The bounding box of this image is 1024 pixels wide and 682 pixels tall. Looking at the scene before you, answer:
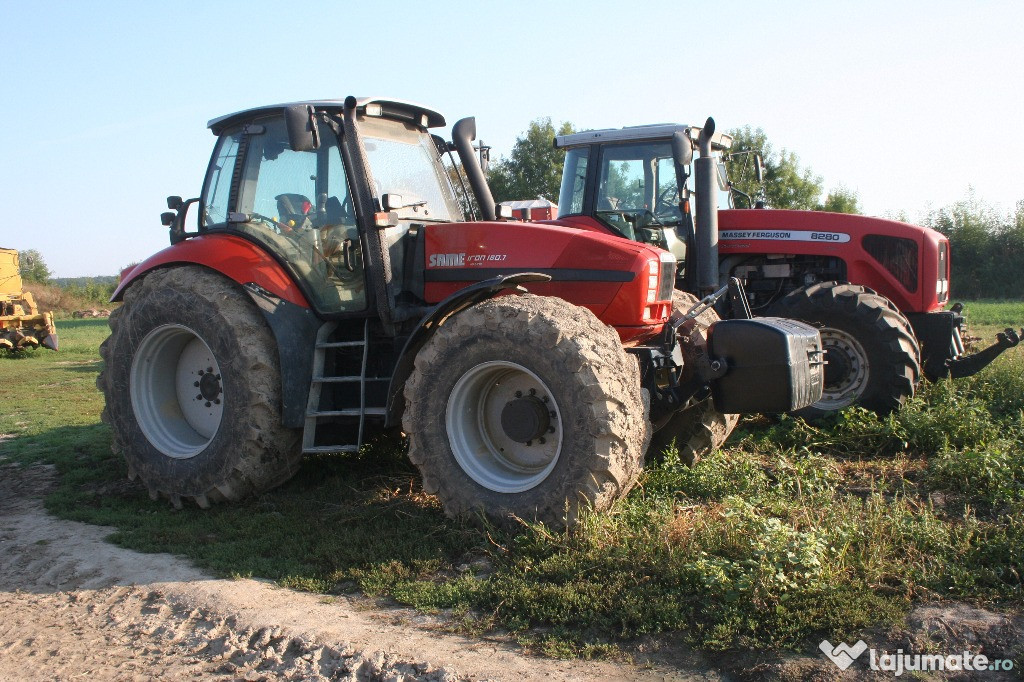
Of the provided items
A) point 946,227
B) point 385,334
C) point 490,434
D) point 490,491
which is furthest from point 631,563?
point 946,227

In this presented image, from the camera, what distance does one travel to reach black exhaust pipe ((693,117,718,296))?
338 inches

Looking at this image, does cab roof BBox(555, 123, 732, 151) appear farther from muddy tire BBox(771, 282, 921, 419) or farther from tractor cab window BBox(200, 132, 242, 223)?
tractor cab window BBox(200, 132, 242, 223)

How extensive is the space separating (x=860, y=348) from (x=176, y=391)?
18.5 feet

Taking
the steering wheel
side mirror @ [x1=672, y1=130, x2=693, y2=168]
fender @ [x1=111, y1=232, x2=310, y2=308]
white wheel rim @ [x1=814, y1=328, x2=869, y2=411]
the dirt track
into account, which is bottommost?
the dirt track

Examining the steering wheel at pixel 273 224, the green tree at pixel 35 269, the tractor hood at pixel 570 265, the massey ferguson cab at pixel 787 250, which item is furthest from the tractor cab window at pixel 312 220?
the green tree at pixel 35 269

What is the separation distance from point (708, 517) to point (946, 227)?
31.8 metres

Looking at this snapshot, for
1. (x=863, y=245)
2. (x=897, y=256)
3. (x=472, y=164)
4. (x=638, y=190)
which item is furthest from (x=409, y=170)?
(x=897, y=256)

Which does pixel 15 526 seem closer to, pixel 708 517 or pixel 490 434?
pixel 490 434

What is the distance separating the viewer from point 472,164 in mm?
6609

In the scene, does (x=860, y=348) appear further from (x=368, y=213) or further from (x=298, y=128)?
(x=298, y=128)

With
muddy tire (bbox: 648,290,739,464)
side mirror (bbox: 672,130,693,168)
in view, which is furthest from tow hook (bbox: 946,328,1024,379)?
muddy tire (bbox: 648,290,739,464)

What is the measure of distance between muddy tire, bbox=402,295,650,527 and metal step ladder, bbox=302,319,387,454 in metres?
0.62

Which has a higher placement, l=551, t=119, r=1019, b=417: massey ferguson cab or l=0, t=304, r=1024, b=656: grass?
l=551, t=119, r=1019, b=417: massey ferguson cab

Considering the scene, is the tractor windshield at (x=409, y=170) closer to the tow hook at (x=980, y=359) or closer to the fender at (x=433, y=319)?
the fender at (x=433, y=319)
